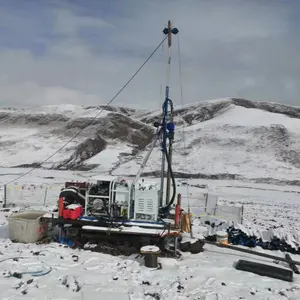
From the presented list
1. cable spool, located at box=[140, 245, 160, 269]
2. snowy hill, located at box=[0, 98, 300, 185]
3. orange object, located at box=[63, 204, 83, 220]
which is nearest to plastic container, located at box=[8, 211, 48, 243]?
orange object, located at box=[63, 204, 83, 220]

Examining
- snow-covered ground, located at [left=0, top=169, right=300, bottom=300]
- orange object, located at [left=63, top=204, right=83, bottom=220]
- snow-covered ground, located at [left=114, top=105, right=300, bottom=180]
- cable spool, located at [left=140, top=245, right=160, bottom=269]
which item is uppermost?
snow-covered ground, located at [left=114, top=105, right=300, bottom=180]

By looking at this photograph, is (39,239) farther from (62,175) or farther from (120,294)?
(62,175)

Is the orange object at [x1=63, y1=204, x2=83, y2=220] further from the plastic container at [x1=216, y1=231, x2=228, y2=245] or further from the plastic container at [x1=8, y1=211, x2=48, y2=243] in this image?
the plastic container at [x1=216, y1=231, x2=228, y2=245]

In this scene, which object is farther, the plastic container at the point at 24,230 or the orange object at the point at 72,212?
the plastic container at the point at 24,230

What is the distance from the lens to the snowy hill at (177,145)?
162 feet

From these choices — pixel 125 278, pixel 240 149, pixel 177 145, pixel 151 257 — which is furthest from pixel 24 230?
pixel 177 145

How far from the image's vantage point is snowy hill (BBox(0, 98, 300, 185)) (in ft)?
162

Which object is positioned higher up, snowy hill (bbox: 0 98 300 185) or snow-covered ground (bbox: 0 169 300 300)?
snowy hill (bbox: 0 98 300 185)

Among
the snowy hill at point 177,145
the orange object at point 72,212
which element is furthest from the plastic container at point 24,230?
the snowy hill at point 177,145

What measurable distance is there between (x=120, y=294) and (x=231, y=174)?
40.4 m

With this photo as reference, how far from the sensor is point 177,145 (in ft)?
196

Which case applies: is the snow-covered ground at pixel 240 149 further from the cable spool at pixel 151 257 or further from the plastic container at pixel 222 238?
the cable spool at pixel 151 257

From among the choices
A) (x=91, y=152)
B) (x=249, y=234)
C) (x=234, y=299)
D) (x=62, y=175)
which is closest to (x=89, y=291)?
(x=234, y=299)

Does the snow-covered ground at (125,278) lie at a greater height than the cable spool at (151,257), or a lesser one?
lesser
